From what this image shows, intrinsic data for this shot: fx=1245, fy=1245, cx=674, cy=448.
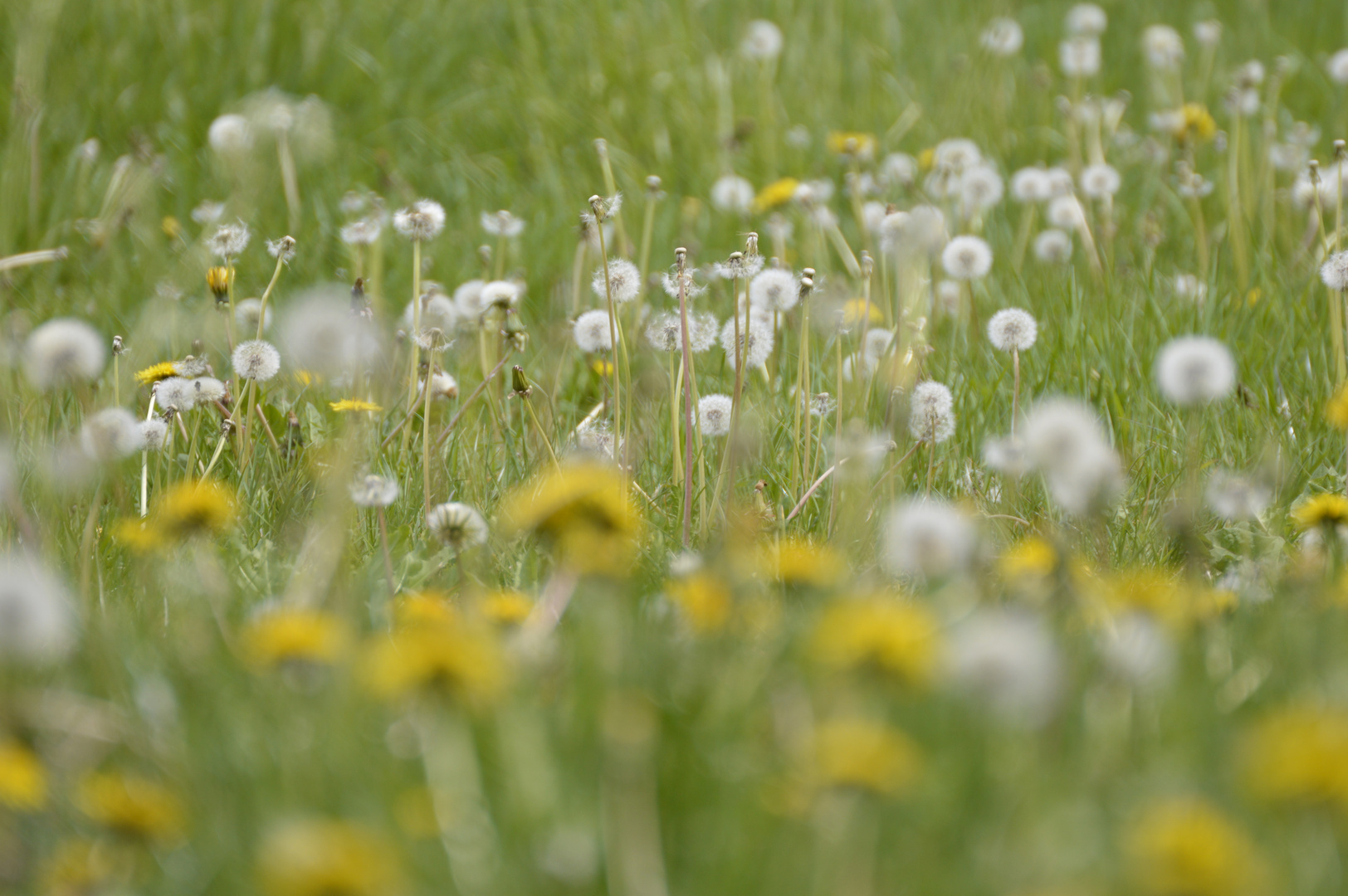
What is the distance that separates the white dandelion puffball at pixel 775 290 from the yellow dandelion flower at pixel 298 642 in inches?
46.8

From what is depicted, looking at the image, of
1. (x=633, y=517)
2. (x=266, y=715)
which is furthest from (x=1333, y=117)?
(x=266, y=715)

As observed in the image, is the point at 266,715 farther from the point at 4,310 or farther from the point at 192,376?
the point at 4,310

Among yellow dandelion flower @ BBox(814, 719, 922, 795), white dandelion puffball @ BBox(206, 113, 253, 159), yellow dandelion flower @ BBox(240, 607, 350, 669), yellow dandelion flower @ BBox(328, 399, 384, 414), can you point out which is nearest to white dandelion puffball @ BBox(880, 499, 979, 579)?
yellow dandelion flower @ BBox(814, 719, 922, 795)

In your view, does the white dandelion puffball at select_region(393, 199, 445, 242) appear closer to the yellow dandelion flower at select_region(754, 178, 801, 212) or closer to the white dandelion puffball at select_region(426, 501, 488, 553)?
the white dandelion puffball at select_region(426, 501, 488, 553)

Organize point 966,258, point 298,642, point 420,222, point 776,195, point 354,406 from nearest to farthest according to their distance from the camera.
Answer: point 298,642 → point 354,406 → point 420,222 → point 966,258 → point 776,195

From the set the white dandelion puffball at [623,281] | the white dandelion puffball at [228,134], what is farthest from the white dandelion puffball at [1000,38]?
the white dandelion puffball at [623,281]

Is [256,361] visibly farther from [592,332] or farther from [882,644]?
[882,644]

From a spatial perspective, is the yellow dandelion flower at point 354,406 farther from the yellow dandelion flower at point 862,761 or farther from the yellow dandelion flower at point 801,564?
the yellow dandelion flower at point 862,761

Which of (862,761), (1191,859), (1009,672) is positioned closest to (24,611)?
(862,761)

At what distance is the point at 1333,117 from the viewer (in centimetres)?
475

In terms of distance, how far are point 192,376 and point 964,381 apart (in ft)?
4.76

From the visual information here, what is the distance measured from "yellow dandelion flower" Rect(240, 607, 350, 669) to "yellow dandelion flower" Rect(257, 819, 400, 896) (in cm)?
24

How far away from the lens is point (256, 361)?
1.96 metres

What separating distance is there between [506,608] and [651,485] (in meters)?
0.81
